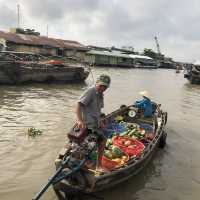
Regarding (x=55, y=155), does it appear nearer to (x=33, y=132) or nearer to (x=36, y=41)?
(x=33, y=132)

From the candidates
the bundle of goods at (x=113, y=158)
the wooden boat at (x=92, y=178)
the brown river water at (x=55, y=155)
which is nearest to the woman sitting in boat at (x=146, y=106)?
the brown river water at (x=55, y=155)

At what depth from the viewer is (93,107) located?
6.38 meters

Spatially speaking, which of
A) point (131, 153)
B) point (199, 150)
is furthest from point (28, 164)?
point (199, 150)

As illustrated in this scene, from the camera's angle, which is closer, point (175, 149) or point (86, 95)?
point (86, 95)

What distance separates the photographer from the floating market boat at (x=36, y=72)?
21925mm

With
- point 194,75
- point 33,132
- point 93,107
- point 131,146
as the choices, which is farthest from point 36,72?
point 194,75

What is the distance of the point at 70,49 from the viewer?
53094 mm

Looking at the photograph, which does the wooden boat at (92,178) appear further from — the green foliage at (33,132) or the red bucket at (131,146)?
the green foliage at (33,132)

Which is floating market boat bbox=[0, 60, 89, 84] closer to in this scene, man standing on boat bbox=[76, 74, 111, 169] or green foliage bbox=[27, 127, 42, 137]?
green foliage bbox=[27, 127, 42, 137]

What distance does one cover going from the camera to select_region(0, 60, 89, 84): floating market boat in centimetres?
2192

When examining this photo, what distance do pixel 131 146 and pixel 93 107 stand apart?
281cm

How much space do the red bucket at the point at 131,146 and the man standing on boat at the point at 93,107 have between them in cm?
188

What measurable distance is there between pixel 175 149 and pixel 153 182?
10.4 ft

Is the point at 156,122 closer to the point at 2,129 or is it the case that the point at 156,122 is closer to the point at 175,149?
the point at 175,149
